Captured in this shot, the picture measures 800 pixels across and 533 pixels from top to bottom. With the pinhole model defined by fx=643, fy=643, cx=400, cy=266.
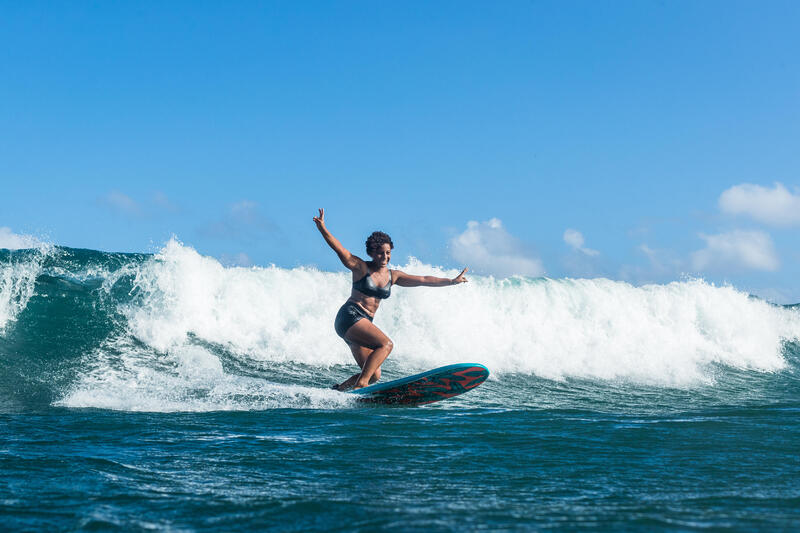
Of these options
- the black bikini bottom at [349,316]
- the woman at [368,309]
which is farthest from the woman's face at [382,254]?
the black bikini bottom at [349,316]

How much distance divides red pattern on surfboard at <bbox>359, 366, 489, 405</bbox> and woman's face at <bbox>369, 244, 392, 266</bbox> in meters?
1.48

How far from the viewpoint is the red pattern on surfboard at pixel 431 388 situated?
7.61 metres

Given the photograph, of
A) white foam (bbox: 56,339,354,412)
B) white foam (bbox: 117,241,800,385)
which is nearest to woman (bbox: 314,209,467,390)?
white foam (bbox: 56,339,354,412)

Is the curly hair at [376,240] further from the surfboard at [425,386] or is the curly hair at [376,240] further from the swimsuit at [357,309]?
the surfboard at [425,386]

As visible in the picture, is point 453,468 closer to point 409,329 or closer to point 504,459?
point 504,459

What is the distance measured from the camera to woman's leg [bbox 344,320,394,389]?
7.57m

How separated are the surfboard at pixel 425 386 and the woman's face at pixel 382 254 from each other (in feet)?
4.63

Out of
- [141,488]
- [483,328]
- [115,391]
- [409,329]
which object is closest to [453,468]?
[141,488]

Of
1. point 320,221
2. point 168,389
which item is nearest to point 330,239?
point 320,221

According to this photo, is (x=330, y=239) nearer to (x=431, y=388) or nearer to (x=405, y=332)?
(x=431, y=388)

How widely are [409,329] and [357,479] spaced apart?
10.4 meters

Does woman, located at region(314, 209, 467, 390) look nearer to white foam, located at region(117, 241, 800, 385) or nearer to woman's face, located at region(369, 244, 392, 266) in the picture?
woman's face, located at region(369, 244, 392, 266)

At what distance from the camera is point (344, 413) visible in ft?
23.0

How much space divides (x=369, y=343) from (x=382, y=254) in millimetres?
1069
